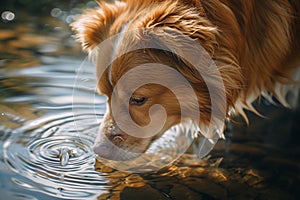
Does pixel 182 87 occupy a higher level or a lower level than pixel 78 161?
higher

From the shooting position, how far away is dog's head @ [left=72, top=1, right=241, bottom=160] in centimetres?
281

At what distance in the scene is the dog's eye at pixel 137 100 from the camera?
3.05m

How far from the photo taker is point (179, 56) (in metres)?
2.85

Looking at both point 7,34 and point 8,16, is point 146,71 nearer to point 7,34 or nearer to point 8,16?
point 7,34

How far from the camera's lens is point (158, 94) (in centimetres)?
308

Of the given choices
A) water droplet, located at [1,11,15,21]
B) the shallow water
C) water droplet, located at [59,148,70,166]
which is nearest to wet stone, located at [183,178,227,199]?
the shallow water

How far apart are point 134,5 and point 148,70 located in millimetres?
369

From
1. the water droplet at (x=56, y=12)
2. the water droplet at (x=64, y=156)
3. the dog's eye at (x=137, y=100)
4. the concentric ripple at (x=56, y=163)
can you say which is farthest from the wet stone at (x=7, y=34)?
the dog's eye at (x=137, y=100)

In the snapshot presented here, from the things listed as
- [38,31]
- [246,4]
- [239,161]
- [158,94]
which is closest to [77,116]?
[158,94]

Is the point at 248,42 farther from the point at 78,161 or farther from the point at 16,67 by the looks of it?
the point at 16,67

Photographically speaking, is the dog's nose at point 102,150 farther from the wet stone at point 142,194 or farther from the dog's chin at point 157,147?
the wet stone at point 142,194

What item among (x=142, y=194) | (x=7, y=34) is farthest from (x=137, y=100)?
(x=7, y=34)

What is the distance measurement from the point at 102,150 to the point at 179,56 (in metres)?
0.76

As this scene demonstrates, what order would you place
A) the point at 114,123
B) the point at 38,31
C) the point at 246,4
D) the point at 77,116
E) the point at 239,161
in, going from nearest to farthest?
the point at 246,4 → the point at 114,123 → the point at 239,161 → the point at 77,116 → the point at 38,31
